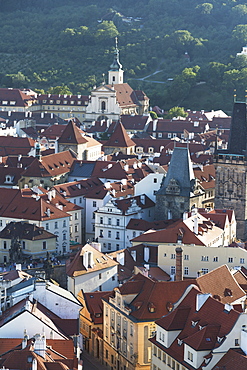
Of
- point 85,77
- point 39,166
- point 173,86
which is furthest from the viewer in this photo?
point 85,77

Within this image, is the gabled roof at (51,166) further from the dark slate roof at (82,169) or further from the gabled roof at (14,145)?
the gabled roof at (14,145)

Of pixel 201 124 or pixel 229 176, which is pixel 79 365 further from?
pixel 201 124

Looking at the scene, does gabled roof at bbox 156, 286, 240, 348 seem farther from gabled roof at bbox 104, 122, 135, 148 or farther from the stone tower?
gabled roof at bbox 104, 122, 135, 148

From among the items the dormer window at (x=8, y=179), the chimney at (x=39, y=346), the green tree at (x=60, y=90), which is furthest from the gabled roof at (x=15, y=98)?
the chimney at (x=39, y=346)

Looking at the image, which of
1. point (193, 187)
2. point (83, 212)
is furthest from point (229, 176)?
point (83, 212)

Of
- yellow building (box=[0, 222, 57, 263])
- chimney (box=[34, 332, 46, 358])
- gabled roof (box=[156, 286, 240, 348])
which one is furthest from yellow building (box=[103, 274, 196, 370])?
yellow building (box=[0, 222, 57, 263])

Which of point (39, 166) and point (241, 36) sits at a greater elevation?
point (241, 36)
